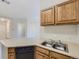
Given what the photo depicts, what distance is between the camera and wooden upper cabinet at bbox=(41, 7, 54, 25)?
3.60 m

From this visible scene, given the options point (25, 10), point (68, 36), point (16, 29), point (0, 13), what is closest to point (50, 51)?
point (68, 36)

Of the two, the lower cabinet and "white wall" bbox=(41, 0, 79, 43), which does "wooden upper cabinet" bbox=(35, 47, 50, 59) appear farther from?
"white wall" bbox=(41, 0, 79, 43)

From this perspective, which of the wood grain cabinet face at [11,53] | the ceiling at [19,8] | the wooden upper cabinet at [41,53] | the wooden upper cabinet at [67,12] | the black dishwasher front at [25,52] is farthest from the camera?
the ceiling at [19,8]

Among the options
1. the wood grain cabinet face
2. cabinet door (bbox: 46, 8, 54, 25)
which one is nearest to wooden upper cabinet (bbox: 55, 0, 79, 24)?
cabinet door (bbox: 46, 8, 54, 25)

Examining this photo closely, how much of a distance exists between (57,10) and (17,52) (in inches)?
59.5

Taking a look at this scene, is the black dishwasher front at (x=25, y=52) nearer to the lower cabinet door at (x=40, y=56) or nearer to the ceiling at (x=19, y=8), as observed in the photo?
the lower cabinet door at (x=40, y=56)

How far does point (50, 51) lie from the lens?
2.96m

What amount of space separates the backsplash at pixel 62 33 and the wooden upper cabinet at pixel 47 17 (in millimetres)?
339

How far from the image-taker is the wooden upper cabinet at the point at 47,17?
3.60 metres

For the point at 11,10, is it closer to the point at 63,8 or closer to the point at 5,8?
the point at 5,8

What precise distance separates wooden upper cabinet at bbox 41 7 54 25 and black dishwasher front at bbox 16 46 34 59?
836mm

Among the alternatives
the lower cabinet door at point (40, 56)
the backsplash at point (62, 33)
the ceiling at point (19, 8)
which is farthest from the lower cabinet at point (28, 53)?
the ceiling at point (19, 8)

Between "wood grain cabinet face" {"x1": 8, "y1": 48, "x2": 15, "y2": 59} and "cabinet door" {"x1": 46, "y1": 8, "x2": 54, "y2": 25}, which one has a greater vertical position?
"cabinet door" {"x1": 46, "y1": 8, "x2": 54, "y2": 25}

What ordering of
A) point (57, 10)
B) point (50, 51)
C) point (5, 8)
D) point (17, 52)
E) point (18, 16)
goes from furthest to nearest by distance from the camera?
point (18, 16) < point (5, 8) < point (17, 52) < point (57, 10) < point (50, 51)
